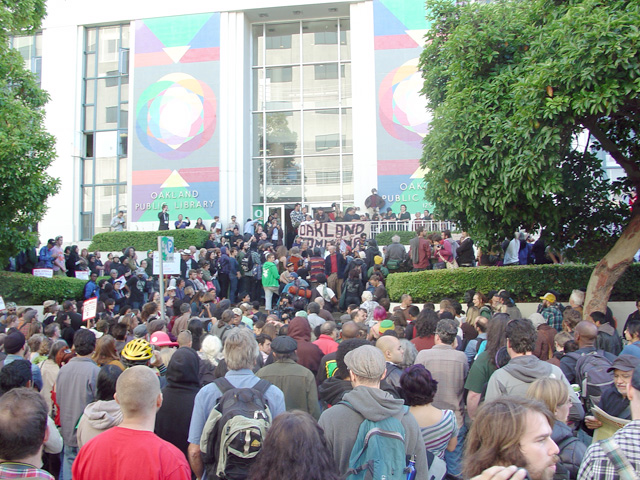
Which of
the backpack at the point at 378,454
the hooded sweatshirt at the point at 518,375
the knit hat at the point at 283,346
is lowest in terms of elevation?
the backpack at the point at 378,454

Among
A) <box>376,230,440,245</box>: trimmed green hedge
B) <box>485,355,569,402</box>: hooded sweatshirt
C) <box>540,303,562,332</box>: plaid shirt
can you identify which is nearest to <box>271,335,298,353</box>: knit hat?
<box>485,355,569,402</box>: hooded sweatshirt

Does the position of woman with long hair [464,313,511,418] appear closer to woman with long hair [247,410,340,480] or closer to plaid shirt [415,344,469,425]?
plaid shirt [415,344,469,425]

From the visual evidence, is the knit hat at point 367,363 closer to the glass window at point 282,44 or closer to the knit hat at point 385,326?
the knit hat at point 385,326

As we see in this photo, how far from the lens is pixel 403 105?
90.8 ft

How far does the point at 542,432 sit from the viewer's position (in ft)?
8.65

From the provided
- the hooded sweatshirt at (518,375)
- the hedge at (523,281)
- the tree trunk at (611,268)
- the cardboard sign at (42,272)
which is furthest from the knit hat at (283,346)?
the cardboard sign at (42,272)

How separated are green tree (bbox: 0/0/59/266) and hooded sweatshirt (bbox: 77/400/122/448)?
11.1 meters

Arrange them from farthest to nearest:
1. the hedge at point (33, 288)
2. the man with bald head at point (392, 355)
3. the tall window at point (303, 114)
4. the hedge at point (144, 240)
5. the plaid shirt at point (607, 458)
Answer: the tall window at point (303, 114), the hedge at point (144, 240), the hedge at point (33, 288), the man with bald head at point (392, 355), the plaid shirt at point (607, 458)

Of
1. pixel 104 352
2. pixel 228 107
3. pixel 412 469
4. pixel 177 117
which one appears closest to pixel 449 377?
pixel 412 469

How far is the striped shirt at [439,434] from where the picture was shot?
14.4 feet

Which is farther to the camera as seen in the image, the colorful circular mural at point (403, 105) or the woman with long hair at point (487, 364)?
the colorful circular mural at point (403, 105)

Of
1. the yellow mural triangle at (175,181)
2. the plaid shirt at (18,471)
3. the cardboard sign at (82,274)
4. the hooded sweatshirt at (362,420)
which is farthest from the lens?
the yellow mural triangle at (175,181)

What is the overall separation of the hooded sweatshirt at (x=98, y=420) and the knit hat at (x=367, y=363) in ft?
6.14

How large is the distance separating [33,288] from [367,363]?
15.2 meters
